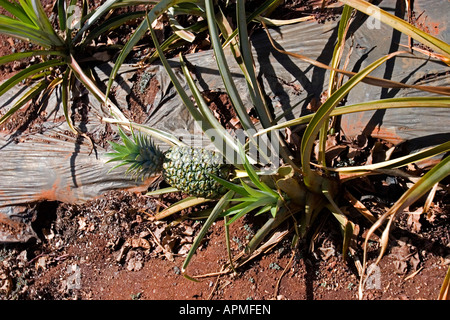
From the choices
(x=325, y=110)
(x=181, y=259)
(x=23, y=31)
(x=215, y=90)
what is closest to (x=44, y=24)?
(x=23, y=31)

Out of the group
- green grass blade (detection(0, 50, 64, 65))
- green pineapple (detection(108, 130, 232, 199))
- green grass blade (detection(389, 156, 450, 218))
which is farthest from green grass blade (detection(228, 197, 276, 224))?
green grass blade (detection(0, 50, 64, 65))

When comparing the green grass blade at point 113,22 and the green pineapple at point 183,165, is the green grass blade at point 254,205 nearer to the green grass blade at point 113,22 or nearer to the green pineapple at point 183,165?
the green pineapple at point 183,165

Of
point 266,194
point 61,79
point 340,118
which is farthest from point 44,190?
point 340,118

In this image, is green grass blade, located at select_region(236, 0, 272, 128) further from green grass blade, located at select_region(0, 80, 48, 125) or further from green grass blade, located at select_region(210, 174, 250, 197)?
green grass blade, located at select_region(0, 80, 48, 125)

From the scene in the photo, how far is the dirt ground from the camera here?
1547 mm

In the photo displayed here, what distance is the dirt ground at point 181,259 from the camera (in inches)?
60.9

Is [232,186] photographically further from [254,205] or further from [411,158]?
[411,158]

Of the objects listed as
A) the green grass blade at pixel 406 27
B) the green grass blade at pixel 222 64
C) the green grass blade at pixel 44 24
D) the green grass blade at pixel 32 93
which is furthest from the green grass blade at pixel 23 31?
the green grass blade at pixel 406 27

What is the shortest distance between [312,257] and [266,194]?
43 cm

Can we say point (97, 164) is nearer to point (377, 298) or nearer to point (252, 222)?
point (252, 222)

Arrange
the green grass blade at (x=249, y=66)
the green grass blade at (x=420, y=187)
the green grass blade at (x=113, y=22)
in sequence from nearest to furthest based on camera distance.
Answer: the green grass blade at (x=420, y=187), the green grass blade at (x=249, y=66), the green grass blade at (x=113, y=22)

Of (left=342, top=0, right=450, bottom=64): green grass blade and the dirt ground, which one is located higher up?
(left=342, top=0, right=450, bottom=64): green grass blade

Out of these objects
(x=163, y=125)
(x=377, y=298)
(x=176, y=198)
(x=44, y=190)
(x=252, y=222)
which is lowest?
(x=377, y=298)

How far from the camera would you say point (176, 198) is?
6.68ft
